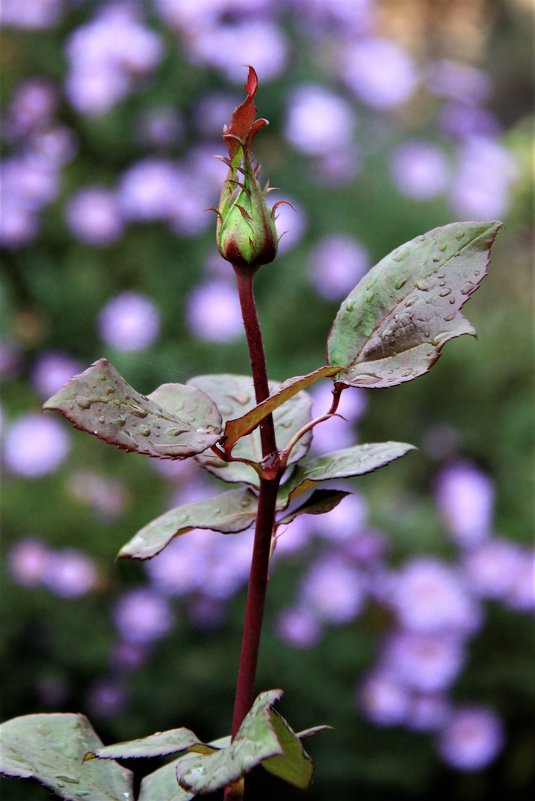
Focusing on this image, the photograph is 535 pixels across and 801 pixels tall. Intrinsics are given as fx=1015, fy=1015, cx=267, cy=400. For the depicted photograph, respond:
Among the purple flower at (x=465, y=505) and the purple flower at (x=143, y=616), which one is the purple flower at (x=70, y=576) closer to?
the purple flower at (x=143, y=616)

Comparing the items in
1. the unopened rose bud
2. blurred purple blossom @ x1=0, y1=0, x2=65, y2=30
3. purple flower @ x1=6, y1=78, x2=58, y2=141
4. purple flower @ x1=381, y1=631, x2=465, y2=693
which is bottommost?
purple flower @ x1=381, y1=631, x2=465, y2=693

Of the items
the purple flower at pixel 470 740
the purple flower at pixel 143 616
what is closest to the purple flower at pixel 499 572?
the purple flower at pixel 470 740

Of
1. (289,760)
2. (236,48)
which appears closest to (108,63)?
(236,48)

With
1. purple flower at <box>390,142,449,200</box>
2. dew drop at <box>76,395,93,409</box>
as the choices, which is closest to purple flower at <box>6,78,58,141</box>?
purple flower at <box>390,142,449,200</box>

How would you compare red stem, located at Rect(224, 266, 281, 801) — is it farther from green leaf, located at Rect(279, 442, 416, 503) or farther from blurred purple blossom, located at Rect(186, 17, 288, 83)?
blurred purple blossom, located at Rect(186, 17, 288, 83)

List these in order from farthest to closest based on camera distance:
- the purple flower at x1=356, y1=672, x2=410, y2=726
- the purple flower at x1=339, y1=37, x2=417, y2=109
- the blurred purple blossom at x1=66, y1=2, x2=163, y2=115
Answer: the purple flower at x1=339, y1=37, x2=417, y2=109
the blurred purple blossom at x1=66, y1=2, x2=163, y2=115
the purple flower at x1=356, y1=672, x2=410, y2=726

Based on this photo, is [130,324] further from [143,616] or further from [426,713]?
[426,713]

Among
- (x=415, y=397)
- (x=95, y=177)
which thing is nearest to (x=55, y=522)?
(x=415, y=397)
